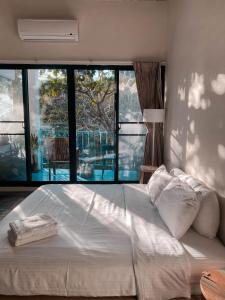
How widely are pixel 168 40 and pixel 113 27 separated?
37.5 inches

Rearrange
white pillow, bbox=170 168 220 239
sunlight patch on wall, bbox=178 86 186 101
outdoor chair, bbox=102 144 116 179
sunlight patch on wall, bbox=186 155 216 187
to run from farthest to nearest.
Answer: outdoor chair, bbox=102 144 116 179 < sunlight patch on wall, bbox=178 86 186 101 < sunlight patch on wall, bbox=186 155 216 187 < white pillow, bbox=170 168 220 239

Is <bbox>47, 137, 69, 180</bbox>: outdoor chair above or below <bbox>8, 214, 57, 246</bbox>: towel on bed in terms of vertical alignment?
above

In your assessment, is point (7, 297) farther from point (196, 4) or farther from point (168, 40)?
point (168, 40)

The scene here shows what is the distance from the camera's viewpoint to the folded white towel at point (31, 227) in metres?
1.85

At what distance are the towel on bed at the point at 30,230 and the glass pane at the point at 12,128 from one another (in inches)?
114

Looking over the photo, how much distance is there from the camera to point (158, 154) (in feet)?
14.6

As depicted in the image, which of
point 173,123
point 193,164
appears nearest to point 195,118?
point 193,164

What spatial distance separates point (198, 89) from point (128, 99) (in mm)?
1988

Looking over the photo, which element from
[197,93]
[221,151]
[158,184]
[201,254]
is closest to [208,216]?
[201,254]

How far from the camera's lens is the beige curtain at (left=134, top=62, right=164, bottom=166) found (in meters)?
4.28

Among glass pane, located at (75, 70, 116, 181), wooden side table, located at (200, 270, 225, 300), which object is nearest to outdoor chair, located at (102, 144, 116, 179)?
glass pane, located at (75, 70, 116, 181)

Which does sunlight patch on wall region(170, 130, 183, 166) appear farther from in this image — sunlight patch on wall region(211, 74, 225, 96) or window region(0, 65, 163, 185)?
sunlight patch on wall region(211, 74, 225, 96)

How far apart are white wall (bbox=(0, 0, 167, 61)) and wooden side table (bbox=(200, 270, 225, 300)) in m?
3.64

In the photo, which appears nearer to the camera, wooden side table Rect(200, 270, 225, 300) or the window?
wooden side table Rect(200, 270, 225, 300)
